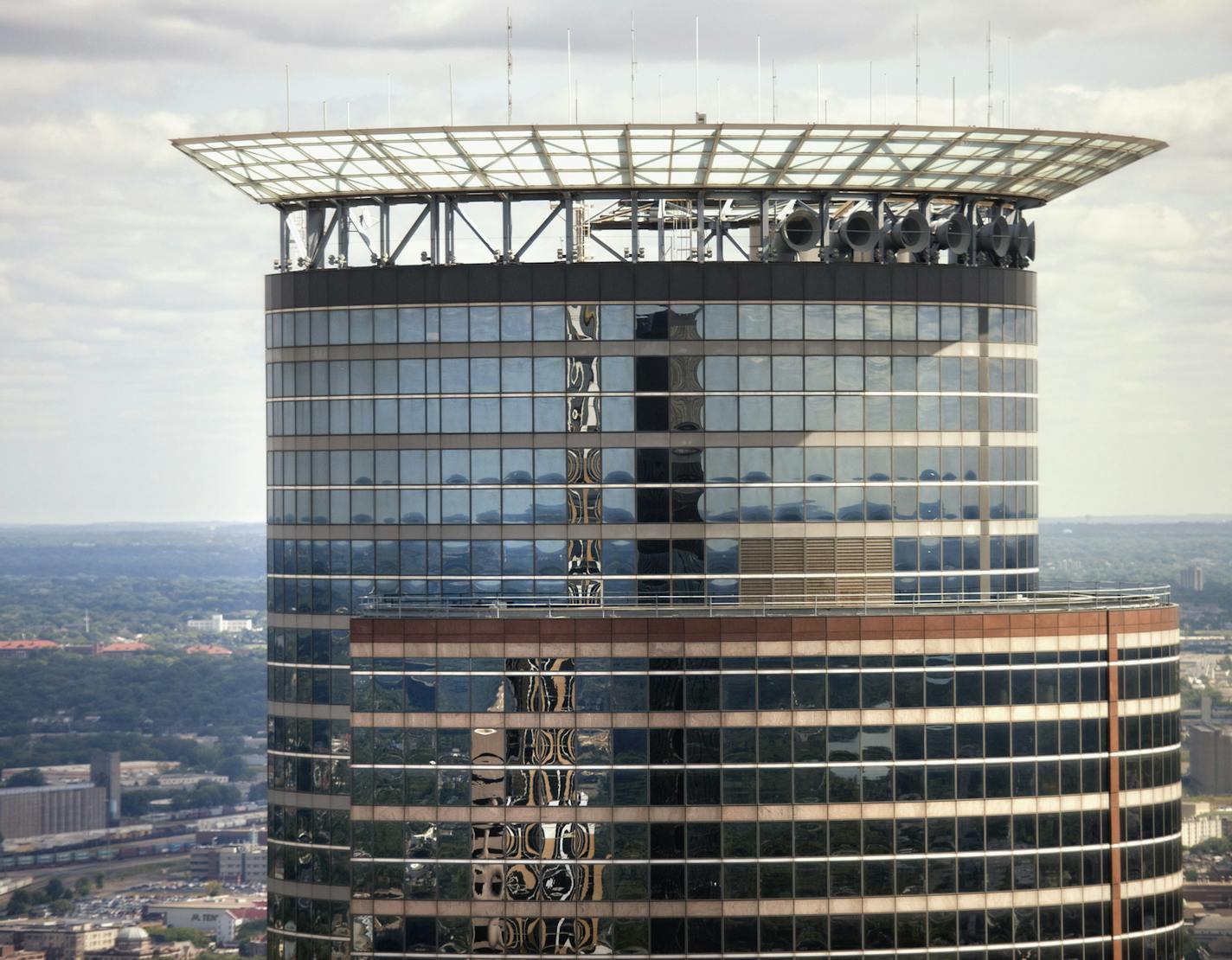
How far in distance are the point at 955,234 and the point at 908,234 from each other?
147 inches

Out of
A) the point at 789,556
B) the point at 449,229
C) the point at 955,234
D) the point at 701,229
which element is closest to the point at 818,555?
the point at 789,556

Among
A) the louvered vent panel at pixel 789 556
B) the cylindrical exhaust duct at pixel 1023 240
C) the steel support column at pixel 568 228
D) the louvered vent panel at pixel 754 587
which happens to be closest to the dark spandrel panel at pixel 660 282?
the steel support column at pixel 568 228

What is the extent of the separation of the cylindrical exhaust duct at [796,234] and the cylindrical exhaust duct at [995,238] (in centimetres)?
995


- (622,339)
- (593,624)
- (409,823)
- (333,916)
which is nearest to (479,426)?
(622,339)

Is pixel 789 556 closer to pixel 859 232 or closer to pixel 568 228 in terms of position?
pixel 859 232

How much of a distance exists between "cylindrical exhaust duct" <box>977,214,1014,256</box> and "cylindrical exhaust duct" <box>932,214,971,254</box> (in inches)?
35.9

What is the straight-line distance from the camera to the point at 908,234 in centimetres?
10844

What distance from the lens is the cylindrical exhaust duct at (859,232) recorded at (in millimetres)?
107812

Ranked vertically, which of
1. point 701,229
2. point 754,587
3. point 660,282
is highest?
point 701,229

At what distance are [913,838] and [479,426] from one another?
3176 centimetres

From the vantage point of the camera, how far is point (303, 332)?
4422 inches

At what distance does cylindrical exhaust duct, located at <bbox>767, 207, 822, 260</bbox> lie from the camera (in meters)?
108

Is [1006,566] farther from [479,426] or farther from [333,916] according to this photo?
[333,916]

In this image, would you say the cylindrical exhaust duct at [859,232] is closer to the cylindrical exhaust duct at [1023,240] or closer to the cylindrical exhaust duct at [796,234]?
the cylindrical exhaust duct at [796,234]
